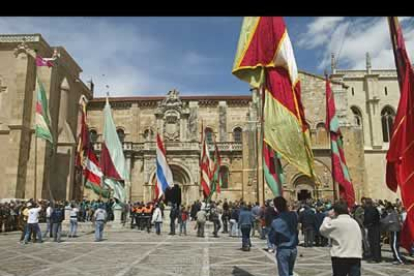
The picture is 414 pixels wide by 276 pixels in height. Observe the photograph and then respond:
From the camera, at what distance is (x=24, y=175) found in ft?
83.1

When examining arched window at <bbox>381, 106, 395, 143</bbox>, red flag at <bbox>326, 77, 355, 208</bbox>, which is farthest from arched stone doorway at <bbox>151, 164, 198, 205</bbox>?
arched window at <bbox>381, 106, 395, 143</bbox>

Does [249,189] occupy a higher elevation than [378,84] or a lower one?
lower

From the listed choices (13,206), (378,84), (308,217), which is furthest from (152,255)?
(378,84)

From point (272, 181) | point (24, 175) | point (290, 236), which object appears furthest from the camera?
point (24, 175)

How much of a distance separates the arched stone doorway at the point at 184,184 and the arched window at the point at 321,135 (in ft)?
37.5

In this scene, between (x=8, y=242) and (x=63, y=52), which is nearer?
(x=8, y=242)

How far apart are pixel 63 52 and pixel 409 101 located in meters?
31.9

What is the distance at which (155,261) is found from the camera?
9.62 meters

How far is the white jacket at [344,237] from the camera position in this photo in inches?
191

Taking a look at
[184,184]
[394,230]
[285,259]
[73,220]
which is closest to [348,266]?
[285,259]

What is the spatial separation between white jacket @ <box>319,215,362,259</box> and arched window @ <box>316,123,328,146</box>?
26196 mm

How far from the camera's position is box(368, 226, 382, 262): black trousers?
396 inches

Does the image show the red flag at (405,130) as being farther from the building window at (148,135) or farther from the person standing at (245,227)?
the building window at (148,135)
